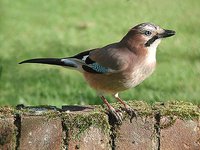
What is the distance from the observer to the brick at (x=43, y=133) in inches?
167

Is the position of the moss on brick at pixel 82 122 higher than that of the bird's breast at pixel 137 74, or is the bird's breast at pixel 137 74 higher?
the bird's breast at pixel 137 74

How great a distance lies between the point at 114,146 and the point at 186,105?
1.94ft

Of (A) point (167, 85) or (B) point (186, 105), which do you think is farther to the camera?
(A) point (167, 85)

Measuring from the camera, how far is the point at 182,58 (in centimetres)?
821

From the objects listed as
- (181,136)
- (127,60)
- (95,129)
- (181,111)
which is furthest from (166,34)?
(95,129)

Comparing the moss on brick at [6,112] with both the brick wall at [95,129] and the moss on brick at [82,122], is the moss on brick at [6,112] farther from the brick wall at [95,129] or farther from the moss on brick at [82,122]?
the moss on brick at [82,122]

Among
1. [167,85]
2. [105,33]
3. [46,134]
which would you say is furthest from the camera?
[105,33]

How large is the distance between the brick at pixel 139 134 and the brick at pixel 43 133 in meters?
0.39

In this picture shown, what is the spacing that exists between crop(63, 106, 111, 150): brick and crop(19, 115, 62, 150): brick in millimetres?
59

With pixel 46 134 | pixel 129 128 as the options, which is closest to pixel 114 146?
pixel 129 128

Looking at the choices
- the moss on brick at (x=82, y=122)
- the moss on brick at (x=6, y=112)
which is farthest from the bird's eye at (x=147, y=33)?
the moss on brick at (x=6, y=112)

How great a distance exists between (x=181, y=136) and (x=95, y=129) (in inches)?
22.3

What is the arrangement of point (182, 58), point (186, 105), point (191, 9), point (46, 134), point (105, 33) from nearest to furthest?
point (46, 134), point (186, 105), point (182, 58), point (105, 33), point (191, 9)

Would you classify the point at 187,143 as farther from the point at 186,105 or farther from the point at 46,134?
the point at 46,134
